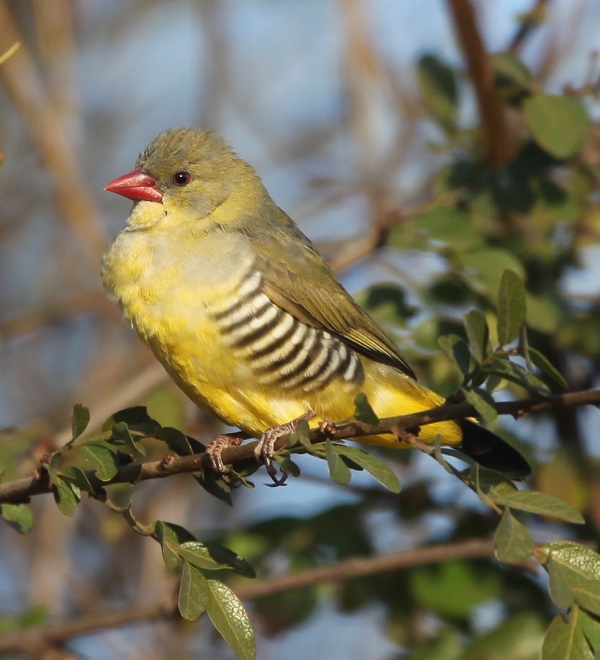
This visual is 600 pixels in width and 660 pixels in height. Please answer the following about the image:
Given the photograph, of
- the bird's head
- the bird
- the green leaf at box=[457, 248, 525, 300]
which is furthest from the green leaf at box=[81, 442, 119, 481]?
the green leaf at box=[457, 248, 525, 300]

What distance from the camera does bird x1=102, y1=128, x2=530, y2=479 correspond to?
329 centimetres

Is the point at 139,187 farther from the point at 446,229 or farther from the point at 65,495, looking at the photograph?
the point at 65,495

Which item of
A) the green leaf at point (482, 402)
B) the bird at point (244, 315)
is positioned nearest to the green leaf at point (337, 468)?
the green leaf at point (482, 402)

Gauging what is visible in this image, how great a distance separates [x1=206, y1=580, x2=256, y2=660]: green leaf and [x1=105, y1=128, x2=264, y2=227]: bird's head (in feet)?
5.65

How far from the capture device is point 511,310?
7.24 feet

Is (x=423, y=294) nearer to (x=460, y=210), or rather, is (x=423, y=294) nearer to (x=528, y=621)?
(x=460, y=210)

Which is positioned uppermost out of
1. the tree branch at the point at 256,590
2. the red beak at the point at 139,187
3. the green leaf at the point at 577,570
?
the red beak at the point at 139,187

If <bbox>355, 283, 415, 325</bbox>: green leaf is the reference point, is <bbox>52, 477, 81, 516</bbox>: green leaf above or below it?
above

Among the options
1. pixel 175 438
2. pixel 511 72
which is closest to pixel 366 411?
pixel 175 438

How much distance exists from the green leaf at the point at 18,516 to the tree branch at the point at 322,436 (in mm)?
220

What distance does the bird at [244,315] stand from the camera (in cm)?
329

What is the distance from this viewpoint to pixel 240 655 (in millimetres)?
2229

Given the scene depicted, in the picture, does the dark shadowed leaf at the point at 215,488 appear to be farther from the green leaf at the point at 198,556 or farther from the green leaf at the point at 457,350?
the green leaf at the point at 457,350

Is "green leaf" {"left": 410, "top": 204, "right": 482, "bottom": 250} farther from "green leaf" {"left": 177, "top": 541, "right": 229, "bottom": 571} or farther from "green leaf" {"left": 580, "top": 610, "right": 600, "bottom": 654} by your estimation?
"green leaf" {"left": 580, "top": 610, "right": 600, "bottom": 654}
